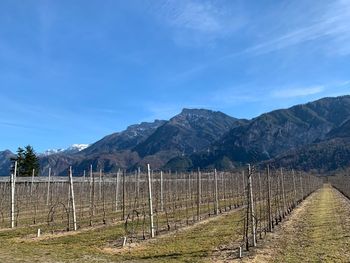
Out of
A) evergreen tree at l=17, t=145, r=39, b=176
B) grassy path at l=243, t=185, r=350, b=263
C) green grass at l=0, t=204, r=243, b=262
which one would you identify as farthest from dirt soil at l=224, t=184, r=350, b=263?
evergreen tree at l=17, t=145, r=39, b=176

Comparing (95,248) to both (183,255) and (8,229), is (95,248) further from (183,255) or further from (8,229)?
(8,229)

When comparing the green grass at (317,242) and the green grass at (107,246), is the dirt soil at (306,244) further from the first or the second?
the green grass at (107,246)

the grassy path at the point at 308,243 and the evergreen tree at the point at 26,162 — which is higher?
the evergreen tree at the point at 26,162

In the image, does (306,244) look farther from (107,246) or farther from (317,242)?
(107,246)

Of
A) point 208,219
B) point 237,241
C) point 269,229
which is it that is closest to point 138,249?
point 237,241

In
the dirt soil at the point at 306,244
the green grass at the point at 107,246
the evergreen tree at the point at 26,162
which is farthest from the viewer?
the evergreen tree at the point at 26,162

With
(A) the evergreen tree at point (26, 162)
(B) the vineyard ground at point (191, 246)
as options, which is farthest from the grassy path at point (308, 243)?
(A) the evergreen tree at point (26, 162)

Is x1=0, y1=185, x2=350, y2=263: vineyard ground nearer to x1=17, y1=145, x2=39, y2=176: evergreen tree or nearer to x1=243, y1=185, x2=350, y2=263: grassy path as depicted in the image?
x1=243, y1=185, x2=350, y2=263: grassy path

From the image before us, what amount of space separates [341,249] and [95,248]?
9.52 m

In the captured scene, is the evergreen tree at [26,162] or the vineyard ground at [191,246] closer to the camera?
the vineyard ground at [191,246]

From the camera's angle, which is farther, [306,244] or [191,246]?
[306,244]

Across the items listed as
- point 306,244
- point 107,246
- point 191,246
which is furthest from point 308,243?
point 107,246

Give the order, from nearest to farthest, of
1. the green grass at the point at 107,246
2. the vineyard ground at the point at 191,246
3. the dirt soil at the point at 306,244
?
the dirt soil at the point at 306,244
the vineyard ground at the point at 191,246
the green grass at the point at 107,246

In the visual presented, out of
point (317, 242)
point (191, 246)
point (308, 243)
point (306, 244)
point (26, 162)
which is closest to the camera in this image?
point (191, 246)
